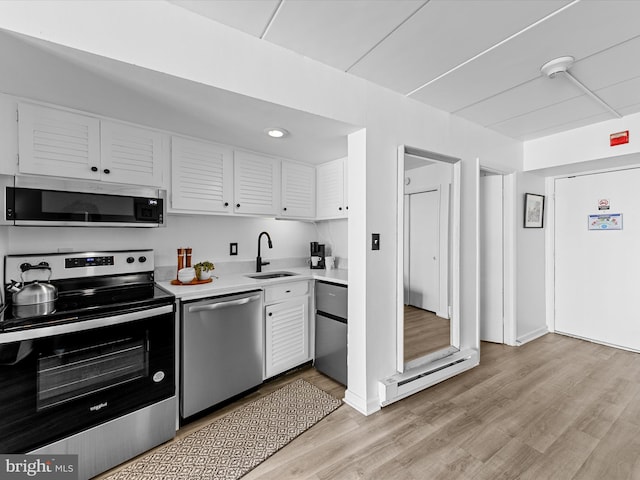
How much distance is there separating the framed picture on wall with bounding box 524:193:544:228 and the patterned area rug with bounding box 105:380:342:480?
3038 mm

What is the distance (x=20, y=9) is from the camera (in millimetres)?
1161

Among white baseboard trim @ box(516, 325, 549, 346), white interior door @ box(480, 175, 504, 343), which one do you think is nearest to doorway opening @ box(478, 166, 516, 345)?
white interior door @ box(480, 175, 504, 343)

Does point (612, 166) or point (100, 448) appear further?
point (612, 166)

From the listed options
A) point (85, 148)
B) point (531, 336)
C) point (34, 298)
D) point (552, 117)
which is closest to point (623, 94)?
point (552, 117)

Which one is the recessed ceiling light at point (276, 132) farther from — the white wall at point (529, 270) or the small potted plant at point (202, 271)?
the white wall at point (529, 270)

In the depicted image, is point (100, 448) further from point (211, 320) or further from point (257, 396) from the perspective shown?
point (257, 396)

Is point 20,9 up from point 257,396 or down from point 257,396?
up

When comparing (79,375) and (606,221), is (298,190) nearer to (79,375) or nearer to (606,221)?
(79,375)

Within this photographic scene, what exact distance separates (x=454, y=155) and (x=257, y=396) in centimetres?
272

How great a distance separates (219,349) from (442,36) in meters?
2.45

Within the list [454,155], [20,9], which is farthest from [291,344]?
[20,9]

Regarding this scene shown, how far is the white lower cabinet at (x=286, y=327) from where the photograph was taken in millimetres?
Result: 2441

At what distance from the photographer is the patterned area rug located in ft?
5.15

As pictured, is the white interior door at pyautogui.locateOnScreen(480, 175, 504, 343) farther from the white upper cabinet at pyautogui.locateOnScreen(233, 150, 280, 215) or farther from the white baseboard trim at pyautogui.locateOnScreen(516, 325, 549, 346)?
the white upper cabinet at pyautogui.locateOnScreen(233, 150, 280, 215)
